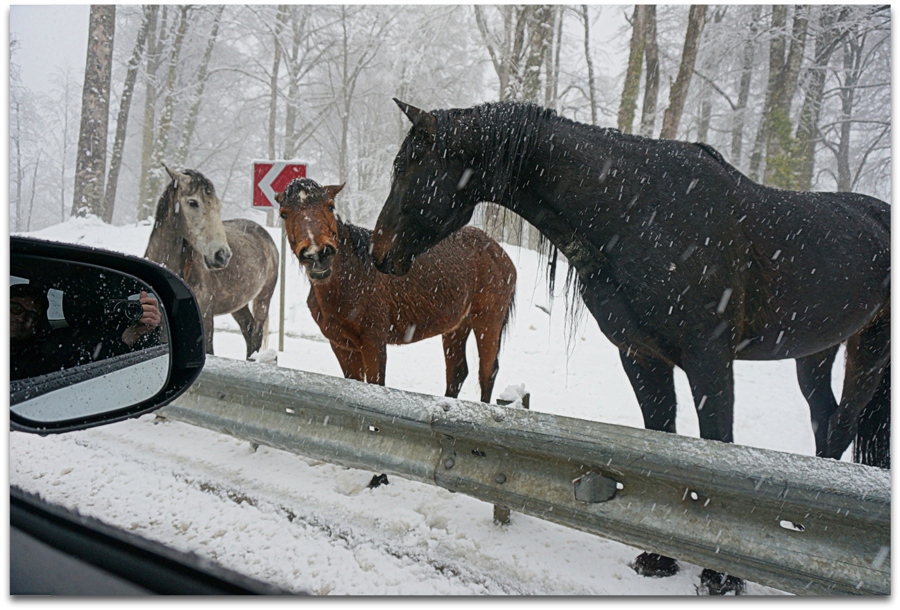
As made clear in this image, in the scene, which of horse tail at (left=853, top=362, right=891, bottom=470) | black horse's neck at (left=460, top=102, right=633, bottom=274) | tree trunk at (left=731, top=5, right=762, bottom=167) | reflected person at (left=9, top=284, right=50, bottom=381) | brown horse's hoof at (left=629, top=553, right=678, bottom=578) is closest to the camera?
reflected person at (left=9, top=284, right=50, bottom=381)

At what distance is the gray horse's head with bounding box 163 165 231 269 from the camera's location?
3350 mm

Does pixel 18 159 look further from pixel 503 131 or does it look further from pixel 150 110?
pixel 150 110

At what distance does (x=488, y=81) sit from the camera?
5.94 metres

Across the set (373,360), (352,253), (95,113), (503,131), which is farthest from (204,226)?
(95,113)

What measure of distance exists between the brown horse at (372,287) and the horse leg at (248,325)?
265cm

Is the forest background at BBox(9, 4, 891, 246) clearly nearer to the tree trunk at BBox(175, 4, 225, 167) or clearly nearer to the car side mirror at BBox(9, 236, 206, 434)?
the tree trunk at BBox(175, 4, 225, 167)

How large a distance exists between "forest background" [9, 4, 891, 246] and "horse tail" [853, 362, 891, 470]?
1.54 m

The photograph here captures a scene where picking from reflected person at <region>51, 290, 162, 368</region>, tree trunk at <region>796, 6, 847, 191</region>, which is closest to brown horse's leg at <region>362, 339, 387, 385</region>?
reflected person at <region>51, 290, 162, 368</region>

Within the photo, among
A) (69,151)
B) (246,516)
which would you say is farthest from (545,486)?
(69,151)

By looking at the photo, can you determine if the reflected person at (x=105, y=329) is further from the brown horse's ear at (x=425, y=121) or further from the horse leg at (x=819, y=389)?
the horse leg at (x=819, y=389)

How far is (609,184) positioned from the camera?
155cm

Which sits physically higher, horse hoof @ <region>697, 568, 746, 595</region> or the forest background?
the forest background

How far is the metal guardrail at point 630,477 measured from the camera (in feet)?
3.18

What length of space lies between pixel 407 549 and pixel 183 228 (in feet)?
9.89
